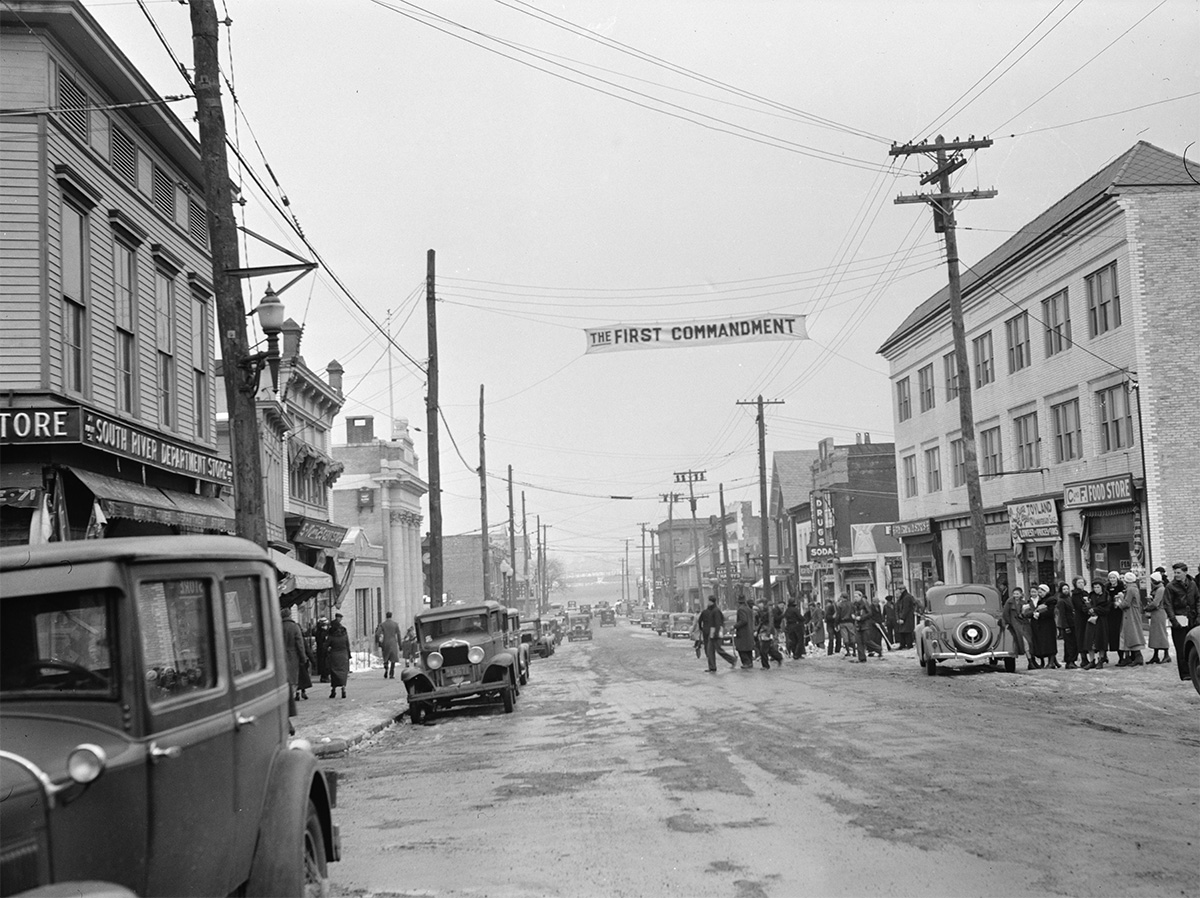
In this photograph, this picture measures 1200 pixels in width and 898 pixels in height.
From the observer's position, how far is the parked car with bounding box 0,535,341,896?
420cm

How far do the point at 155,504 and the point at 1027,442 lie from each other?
27183 mm

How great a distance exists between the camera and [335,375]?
5297cm

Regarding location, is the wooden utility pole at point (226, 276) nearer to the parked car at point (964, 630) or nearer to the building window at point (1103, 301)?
the parked car at point (964, 630)

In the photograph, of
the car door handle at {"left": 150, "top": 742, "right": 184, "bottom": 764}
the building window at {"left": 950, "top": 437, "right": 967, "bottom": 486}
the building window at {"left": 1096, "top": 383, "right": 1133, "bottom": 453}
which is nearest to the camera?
the car door handle at {"left": 150, "top": 742, "right": 184, "bottom": 764}

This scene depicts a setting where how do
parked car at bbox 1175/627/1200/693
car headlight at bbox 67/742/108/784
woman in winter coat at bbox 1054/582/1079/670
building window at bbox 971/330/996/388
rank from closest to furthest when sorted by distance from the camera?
car headlight at bbox 67/742/108/784
parked car at bbox 1175/627/1200/693
woman in winter coat at bbox 1054/582/1079/670
building window at bbox 971/330/996/388

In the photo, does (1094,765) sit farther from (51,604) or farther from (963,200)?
(963,200)

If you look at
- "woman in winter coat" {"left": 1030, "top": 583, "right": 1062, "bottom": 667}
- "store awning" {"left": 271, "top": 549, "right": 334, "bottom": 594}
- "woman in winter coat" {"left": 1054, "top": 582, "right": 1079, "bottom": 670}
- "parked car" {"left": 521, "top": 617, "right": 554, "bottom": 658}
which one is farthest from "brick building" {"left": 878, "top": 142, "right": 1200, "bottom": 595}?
"store awning" {"left": 271, "top": 549, "right": 334, "bottom": 594}

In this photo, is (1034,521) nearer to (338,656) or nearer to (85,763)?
(338,656)

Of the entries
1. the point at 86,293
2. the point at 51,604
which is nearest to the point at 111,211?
the point at 86,293

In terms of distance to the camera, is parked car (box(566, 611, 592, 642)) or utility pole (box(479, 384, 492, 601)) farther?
parked car (box(566, 611, 592, 642))

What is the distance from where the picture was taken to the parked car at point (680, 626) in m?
71.5

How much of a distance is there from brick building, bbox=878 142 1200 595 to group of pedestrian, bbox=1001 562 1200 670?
6.62 m

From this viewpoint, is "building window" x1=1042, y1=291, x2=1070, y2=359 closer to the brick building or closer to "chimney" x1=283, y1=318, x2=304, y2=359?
the brick building

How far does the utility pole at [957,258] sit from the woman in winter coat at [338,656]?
13.9 metres
